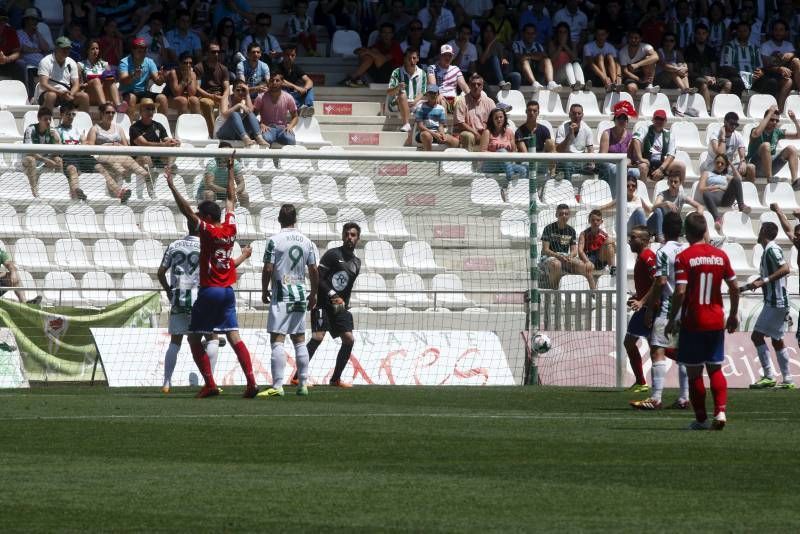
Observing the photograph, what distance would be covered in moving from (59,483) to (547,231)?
12.2 meters

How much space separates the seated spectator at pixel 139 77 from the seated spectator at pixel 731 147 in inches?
365

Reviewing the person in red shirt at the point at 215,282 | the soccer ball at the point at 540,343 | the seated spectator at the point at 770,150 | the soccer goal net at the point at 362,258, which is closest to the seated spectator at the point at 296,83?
the soccer goal net at the point at 362,258

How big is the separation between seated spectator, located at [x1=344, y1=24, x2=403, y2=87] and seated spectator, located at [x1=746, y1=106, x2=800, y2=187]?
6.39 m

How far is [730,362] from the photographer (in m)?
20.0

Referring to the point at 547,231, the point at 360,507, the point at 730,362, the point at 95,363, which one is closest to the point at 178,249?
the point at 95,363

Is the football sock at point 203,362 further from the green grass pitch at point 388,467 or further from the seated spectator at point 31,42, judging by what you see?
the seated spectator at point 31,42

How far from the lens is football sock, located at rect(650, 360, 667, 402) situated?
14.6 metres

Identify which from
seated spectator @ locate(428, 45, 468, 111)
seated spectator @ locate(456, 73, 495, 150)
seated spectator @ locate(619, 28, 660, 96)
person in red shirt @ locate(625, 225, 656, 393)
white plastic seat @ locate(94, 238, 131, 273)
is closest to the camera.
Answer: person in red shirt @ locate(625, 225, 656, 393)

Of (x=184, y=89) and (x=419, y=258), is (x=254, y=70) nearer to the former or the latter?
(x=184, y=89)

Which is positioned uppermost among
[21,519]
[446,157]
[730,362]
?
[446,157]

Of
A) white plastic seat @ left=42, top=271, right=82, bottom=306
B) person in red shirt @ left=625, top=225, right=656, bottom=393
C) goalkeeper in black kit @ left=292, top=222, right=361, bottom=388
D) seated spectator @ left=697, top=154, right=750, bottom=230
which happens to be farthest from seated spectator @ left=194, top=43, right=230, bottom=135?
person in red shirt @ left=625, top=225, right=656, bottom=393

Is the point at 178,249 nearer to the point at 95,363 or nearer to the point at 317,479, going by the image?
the point at 95,363

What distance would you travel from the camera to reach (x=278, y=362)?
15898mm

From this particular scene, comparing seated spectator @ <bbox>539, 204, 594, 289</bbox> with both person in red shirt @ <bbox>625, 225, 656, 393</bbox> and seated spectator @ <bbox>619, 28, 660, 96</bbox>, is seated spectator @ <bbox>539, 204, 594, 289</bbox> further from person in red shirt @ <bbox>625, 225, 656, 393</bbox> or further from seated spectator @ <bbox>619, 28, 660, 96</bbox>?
seated spectator @ <bbox>619, 28, 660, 96</bbox>
